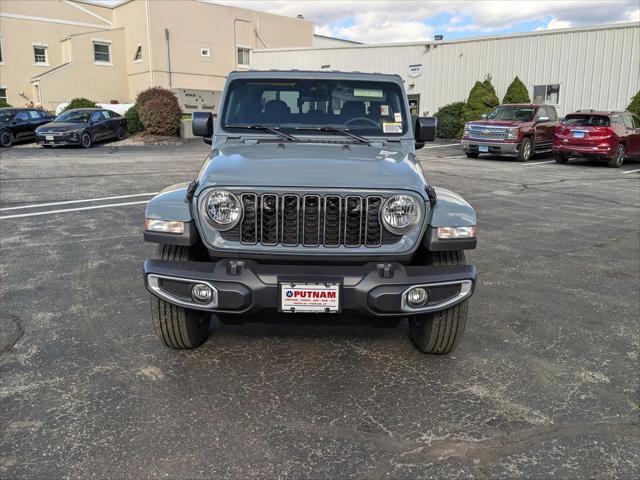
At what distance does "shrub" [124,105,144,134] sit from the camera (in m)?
26.1

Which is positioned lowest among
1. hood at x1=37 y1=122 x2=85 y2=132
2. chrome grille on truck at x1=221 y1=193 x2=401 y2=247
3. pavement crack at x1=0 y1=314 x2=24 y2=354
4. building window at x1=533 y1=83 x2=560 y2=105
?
pavement crack at x1=0 y1=314 x2=24 y2=354

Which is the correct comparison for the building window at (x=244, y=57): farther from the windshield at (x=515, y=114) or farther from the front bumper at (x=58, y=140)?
the windshield at (x=515, y=114)

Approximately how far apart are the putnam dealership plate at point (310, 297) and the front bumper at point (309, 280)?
0.03 meters

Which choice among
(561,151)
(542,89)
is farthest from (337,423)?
(542,89)

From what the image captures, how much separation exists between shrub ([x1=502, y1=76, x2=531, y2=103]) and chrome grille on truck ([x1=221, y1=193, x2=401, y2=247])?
2484cm

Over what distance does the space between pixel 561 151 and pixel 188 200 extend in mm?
16881

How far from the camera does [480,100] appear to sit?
2684 centimetres

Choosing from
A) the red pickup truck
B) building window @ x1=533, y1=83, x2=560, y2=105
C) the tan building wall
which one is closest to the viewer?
the red pickup truck

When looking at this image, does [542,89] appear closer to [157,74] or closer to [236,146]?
[157,74]

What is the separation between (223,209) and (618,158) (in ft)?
57.3

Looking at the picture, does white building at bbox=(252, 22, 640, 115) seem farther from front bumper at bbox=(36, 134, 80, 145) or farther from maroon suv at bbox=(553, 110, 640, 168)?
front bumper at bbox=(36, 134, 80, 145)

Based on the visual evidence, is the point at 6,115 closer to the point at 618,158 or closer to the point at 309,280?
the point at 618,158

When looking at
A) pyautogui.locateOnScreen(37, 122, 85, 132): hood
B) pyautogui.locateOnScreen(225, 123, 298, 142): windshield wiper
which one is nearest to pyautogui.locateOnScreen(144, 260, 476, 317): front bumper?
pyautogui.locateOnScreen(225, 123, 298, 142): windshield wiper

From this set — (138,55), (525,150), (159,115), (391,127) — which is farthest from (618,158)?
(138,55)
